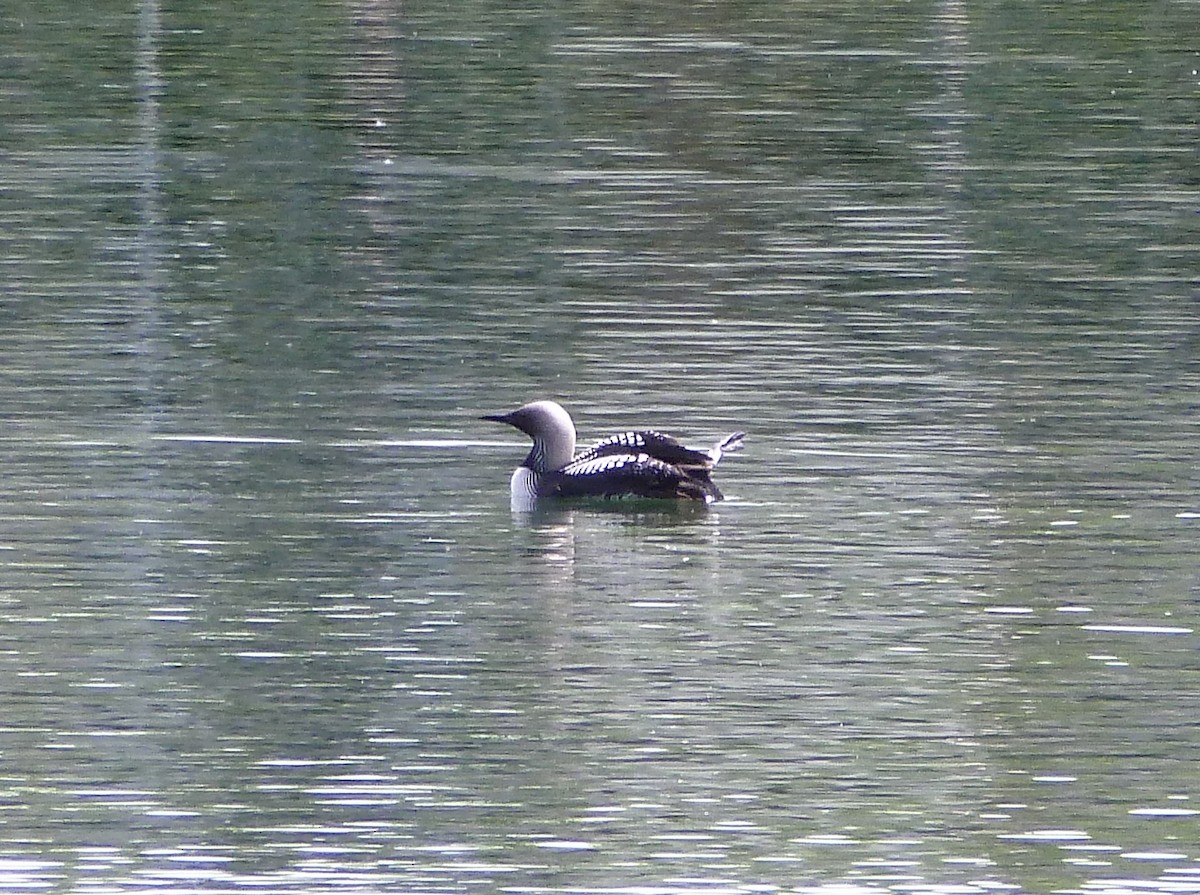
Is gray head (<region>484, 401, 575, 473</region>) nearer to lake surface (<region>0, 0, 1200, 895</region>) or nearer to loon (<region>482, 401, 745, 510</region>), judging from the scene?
loon (<region>482, 401, 745, 510</region>)

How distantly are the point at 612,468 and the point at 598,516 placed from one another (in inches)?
8.3

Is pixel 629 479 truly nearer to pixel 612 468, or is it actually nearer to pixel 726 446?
pixel 612 468

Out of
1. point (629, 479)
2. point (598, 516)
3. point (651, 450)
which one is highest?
point (651, 450)

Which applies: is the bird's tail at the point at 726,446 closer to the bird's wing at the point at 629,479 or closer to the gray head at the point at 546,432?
the bird's wing at the point at 629,479

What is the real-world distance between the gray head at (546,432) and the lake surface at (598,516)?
0.84 feet

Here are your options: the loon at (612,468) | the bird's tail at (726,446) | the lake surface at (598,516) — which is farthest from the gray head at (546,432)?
the bird's tail at (726,446)

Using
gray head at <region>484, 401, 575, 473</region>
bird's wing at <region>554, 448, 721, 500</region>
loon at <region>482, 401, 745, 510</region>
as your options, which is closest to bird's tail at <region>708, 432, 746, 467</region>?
loon at <region>482, 401, 745, 510</region>

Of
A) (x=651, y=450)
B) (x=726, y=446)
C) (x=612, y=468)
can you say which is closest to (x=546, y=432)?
(x=612, y=468)

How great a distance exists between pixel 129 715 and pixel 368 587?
1.81 m

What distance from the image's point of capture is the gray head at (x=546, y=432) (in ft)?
45.9

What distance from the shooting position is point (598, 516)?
1390 cm

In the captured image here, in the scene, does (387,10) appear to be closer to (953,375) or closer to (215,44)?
(215,44)

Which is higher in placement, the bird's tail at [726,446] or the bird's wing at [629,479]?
the bird's tail at [726,446]

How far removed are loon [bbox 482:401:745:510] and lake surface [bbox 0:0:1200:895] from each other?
120 millimetres
